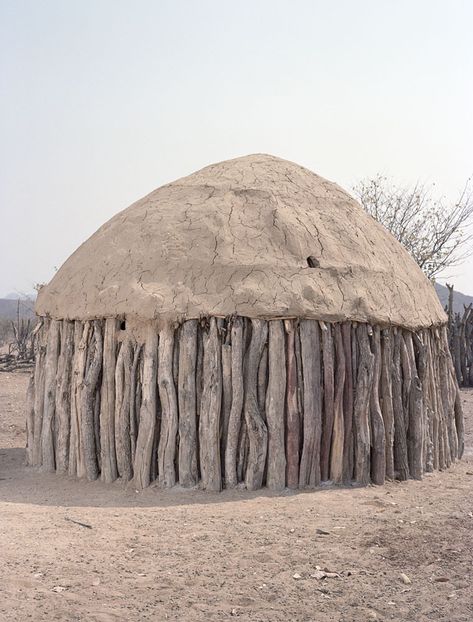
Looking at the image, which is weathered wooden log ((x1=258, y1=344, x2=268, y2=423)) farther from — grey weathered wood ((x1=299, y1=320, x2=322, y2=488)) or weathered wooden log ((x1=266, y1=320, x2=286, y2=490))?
grey weathered wood ((x1=299, y1=320, x2=322, y2=488))

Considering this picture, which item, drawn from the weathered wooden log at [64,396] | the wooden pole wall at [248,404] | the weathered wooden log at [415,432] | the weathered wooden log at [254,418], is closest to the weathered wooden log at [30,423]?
the weathered wooden log at [64,396]

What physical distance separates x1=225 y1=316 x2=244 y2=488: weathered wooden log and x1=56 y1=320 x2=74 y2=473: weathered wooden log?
1.79m

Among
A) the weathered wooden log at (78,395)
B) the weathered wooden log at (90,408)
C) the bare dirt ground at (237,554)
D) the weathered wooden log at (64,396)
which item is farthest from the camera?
the weathered wooden log at (64,396)

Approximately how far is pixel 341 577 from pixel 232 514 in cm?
158

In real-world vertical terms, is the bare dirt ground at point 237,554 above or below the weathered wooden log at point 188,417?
below

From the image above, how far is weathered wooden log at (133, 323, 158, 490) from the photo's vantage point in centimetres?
699

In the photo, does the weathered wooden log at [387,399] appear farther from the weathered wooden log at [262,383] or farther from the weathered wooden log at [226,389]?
the weathered wooden log at [226,389]

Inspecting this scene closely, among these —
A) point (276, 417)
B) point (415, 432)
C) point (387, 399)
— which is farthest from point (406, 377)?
point (276, 417)

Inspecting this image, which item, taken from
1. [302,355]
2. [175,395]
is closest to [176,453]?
[175,395]

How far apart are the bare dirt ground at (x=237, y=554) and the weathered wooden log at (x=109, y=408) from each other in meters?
0.19

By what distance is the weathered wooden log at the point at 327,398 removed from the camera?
6953 mm

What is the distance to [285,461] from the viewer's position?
686cm

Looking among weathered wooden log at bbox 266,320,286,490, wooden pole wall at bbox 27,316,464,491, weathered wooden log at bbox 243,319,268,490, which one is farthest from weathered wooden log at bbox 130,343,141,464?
weathered wooden log at bbox 266,320,286,490

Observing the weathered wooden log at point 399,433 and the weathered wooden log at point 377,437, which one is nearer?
the weathered wooden log at point 377,437
